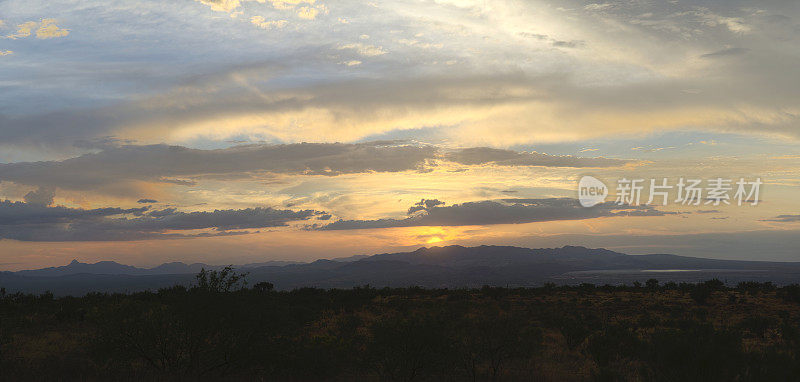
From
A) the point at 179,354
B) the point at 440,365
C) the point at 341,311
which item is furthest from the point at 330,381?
the point at 341,311

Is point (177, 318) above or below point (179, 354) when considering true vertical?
above

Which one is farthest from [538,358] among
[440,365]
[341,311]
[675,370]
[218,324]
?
[341,311]

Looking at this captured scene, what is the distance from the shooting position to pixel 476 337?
58.2 ft

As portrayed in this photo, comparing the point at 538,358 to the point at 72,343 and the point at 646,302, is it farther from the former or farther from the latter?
the point at 646,302

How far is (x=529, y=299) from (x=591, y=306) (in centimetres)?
633

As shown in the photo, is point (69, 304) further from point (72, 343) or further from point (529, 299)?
point (529, 299)

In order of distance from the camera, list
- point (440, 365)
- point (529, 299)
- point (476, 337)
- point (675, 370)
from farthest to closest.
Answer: point (529, 299) < point (476, 337) < point (440, 365) < point (675, 370)

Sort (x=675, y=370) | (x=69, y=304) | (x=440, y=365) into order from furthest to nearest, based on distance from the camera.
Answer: (x=69, y=304), (x=440, y=365), (x=675, y=370)

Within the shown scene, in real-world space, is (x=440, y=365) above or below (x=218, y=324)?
below

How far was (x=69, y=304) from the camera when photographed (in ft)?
130

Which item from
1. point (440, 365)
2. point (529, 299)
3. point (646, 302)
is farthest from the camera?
point (529, 299)

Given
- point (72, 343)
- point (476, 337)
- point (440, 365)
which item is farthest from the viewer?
point (72, 343)

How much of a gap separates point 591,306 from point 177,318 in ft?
111

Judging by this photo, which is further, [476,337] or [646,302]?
[646,302]
